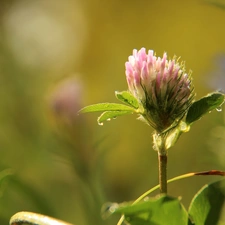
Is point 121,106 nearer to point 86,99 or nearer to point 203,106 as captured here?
point 203,106

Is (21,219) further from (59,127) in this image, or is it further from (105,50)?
(105,50)

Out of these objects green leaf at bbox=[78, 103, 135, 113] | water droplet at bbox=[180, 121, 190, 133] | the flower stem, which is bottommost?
the flower stem

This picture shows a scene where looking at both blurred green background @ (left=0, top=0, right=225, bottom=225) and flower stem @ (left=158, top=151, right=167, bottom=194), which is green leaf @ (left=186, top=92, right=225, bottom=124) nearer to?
flower stem @ (left=158, top=151, right=167, bottom=194)

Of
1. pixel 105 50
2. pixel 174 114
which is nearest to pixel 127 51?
pixel 105 50

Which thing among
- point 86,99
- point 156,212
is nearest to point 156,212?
point 156,212

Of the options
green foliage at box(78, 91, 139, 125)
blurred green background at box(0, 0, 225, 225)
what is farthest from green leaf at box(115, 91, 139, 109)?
blurred green background at box(0, 0, 225, 225)
